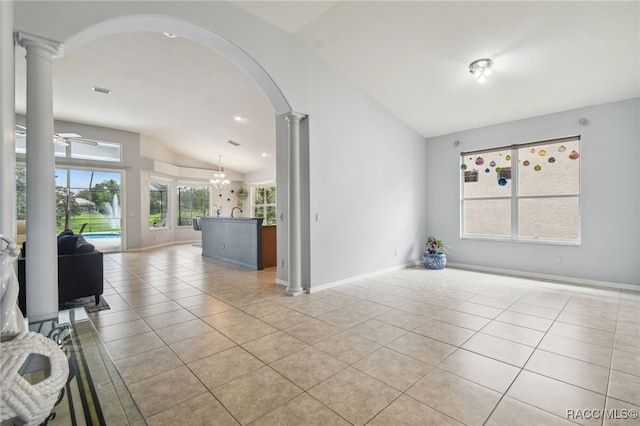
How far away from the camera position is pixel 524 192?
5.35m

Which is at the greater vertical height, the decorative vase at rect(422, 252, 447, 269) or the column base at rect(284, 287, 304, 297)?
the decorative vase at rect(422, 252, 447, 269)

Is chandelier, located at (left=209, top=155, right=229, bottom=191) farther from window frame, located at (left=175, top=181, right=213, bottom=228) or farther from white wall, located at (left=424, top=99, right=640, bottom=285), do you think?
white wall, located at (left=424, top=99, right=640, bottom=285)

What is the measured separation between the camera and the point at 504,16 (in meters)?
3.27

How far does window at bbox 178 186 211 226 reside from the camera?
425 inches

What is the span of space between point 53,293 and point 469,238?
6249 mm

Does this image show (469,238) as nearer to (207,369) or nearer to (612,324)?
(612,324)

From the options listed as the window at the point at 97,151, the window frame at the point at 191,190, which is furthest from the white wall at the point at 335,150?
the window frame at the point at 191,190

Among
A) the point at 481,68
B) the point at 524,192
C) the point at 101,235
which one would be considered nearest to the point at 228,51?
the point at 481,68

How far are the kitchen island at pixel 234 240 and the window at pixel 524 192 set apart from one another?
4239 millimetres

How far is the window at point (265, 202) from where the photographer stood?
1150 centimetres

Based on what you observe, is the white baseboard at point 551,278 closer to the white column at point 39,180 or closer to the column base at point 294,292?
the column base at point 294,292

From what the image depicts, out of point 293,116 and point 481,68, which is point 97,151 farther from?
point 481,68

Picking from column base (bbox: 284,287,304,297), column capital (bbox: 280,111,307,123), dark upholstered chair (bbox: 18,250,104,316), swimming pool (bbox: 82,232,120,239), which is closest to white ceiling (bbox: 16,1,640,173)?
column capital (bbox: 280,111,307,123)

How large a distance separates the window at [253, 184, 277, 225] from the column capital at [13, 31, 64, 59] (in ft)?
29.7
